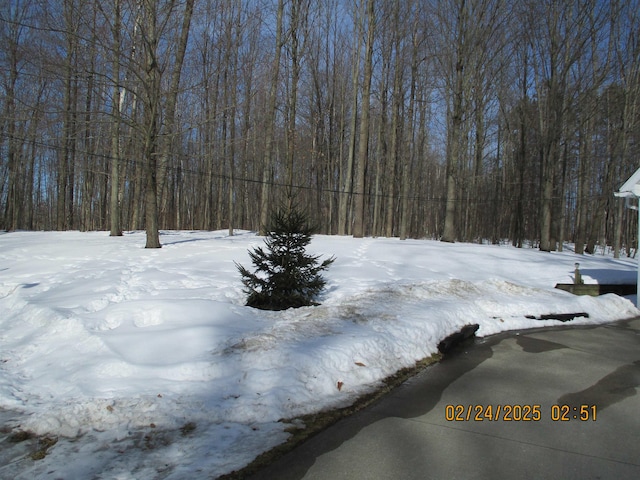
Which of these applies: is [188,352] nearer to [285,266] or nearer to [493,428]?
[285,266]

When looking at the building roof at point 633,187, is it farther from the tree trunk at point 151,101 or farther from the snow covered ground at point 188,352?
the tree trunk at point 151,101

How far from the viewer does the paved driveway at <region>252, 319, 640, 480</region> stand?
3047 millimetres

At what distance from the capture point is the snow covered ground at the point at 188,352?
329cm

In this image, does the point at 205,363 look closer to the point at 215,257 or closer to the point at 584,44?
the point at 215,257

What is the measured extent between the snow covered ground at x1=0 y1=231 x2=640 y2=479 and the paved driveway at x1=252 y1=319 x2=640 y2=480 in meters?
0.44

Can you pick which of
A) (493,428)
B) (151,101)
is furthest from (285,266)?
(151,101)

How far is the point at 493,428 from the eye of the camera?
3.74 metres

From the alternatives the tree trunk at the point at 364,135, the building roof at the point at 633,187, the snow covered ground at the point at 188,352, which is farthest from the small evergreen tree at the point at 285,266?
the tree trunk at the point at 364,135

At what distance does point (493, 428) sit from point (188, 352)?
3.38m

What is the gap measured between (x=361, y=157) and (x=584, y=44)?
12.8 meters

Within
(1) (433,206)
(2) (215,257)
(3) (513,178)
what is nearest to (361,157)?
(2) (215,257)

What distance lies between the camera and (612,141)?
2617 cm

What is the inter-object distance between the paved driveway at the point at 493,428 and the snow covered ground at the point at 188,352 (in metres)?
0.44

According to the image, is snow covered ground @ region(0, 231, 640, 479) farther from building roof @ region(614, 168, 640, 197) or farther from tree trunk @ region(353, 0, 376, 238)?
tree trunk @ region(353, 0, 376, 238)
